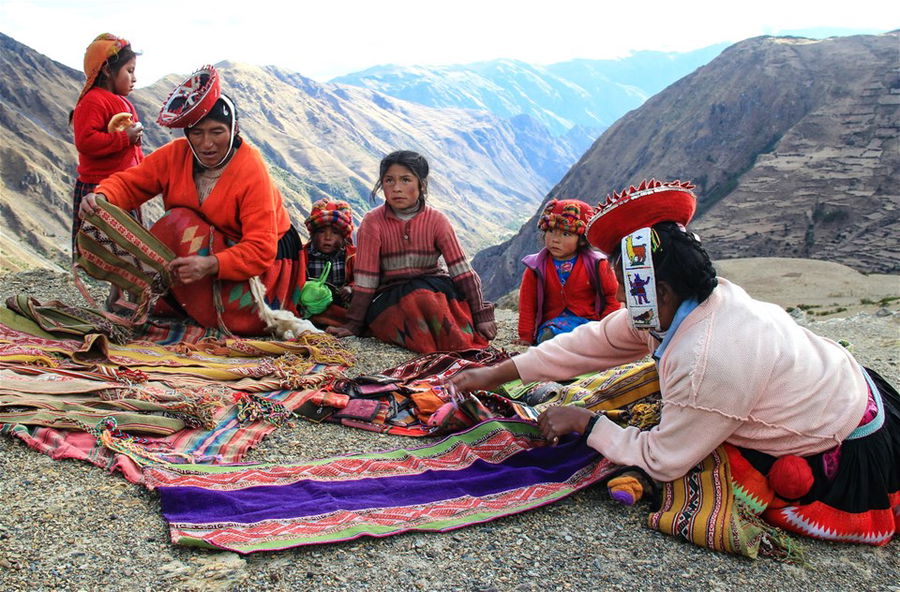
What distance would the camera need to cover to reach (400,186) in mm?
4504

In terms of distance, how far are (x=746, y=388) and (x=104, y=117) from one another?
14.6ft

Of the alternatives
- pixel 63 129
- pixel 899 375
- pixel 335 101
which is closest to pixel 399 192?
pixel 899 375

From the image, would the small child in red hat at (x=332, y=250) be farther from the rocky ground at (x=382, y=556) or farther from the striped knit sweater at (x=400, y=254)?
the rocky ground at (x=382, y=556)

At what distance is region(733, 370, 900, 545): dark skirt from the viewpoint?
225 cm

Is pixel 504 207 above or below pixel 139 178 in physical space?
below

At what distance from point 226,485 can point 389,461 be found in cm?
61

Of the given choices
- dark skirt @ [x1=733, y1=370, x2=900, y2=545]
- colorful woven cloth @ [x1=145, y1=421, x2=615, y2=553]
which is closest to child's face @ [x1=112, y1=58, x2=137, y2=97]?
colorful woven cloth @ [x1=145, y1=421, x2=615, y2=553]

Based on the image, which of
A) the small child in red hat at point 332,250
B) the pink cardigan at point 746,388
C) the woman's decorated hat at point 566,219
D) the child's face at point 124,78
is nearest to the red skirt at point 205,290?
the small child in red hat at point 332,250

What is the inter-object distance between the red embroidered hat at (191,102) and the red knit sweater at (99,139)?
36.1 inches

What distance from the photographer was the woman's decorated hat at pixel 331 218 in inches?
201

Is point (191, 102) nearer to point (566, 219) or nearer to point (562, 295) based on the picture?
point (566, 219)

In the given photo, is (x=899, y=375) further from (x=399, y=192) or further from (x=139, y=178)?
(x=139, y=178)

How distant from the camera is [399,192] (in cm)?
451

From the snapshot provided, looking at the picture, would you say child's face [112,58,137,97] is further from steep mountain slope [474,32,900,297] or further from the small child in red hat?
steep mountain slope [474,32,900,297]
